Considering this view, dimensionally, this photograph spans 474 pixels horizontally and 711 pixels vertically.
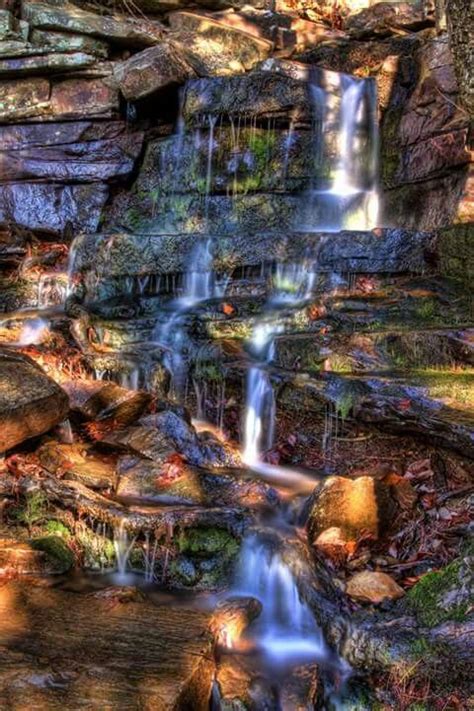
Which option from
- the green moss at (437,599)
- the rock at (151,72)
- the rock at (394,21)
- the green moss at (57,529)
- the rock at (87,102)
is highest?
the rock at (394,21)

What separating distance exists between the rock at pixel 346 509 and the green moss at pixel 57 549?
170cm

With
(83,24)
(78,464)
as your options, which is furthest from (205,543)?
(83,24)

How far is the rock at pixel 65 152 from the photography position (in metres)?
12.1

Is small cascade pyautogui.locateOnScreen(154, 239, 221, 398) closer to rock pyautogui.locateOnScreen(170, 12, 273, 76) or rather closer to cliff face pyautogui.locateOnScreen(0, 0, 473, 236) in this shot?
A: cliff face pyautogui.locateOnScreen(0, 0, 473, 236)

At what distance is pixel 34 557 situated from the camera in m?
4.22

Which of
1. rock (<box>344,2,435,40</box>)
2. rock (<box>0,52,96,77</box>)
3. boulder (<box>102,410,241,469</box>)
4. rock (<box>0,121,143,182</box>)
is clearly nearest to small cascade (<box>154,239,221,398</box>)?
boulder (<box>102,410,241,469</box>)

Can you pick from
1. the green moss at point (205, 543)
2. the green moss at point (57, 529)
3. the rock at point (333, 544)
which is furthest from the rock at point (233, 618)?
the green moss at point (57, 529)

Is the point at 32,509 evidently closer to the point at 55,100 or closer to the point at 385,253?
the point at 385,253

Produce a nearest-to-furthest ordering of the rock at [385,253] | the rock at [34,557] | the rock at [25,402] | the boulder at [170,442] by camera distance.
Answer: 1. the rock at [34,557]
2. the rock at [25,402]
3. the boulder at [170,442]
4. the rock at [385,253]

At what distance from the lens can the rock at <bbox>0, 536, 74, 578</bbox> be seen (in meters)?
4.13

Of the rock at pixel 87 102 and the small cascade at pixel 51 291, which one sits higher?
the rock at pixel 87 102

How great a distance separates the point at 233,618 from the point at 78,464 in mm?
2137

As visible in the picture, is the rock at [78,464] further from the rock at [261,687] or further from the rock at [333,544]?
the rock at [261,687]

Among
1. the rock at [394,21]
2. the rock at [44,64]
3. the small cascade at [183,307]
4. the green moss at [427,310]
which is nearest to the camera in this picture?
the green moss at [427,310]
